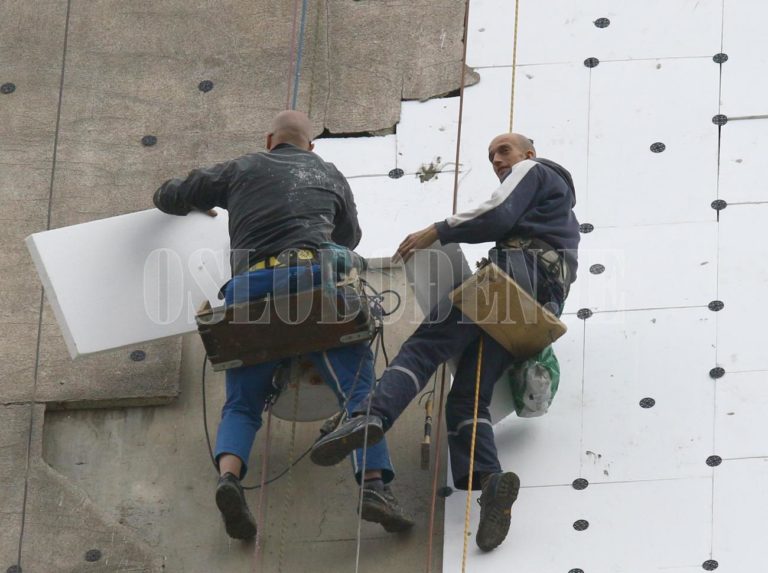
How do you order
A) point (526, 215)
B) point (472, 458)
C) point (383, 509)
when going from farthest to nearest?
point (526, 215) < point (472, 458) < point (383, 509)

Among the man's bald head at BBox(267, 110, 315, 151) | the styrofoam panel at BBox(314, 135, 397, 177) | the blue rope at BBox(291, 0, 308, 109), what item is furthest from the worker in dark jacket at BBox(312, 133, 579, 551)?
the blue rope at BBox(291, 0, 308, 109)

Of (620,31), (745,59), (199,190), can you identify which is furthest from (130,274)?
(745,59)

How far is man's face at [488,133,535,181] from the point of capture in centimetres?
745

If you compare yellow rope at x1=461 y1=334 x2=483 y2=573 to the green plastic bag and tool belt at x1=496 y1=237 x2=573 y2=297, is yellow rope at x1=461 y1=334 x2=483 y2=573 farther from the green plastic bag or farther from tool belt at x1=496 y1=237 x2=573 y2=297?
tool belt at x1=496 y1=237 x2=573 y2=297

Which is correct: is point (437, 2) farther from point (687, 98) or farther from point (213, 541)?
point (213, 541)

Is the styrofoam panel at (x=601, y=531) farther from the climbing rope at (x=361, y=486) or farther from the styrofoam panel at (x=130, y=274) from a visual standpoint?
the styrofoam panel at (x=130, y=274)

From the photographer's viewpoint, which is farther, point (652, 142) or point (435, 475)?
point (652, 142)

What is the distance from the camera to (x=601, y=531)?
276 inches

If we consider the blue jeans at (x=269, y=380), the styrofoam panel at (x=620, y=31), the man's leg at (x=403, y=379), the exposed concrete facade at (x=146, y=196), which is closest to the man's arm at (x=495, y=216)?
the man's leg at (x=403, y=379)

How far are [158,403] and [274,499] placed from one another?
0.69 metres

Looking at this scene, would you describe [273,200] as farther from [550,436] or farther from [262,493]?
[550,436]

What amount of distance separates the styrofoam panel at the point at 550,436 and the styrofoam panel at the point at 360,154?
1.29 metres

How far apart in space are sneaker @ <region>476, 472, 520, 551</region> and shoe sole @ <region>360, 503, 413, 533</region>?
0.91ft

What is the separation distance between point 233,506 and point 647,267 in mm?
2061
